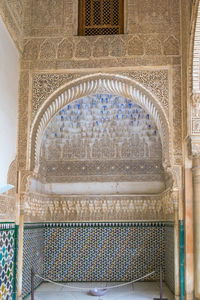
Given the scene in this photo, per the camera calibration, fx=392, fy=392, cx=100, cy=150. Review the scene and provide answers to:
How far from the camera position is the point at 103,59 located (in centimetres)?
555

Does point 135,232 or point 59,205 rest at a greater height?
point 59,205

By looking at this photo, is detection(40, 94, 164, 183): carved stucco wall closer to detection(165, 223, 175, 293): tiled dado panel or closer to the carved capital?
detection(165, 223, 175, 293): tiled dado panel

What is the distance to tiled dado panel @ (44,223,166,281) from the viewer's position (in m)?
7.08

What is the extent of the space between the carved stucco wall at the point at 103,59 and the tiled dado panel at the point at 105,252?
2.19 m

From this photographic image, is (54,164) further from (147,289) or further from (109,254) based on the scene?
(147,289)

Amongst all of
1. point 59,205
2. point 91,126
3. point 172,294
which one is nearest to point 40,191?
point 59,205

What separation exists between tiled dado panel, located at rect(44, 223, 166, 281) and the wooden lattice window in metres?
3.40

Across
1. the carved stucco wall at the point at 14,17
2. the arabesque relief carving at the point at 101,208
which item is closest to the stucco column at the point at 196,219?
the arabesque relief carving at the point at 101,208

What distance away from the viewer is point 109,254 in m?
7.11

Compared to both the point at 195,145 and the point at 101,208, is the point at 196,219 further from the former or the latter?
the point at 101,208

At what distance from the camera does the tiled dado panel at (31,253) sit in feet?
19.0

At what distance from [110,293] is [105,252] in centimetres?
107

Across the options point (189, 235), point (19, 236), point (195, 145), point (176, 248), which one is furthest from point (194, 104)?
point (19, 236)

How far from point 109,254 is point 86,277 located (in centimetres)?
59
